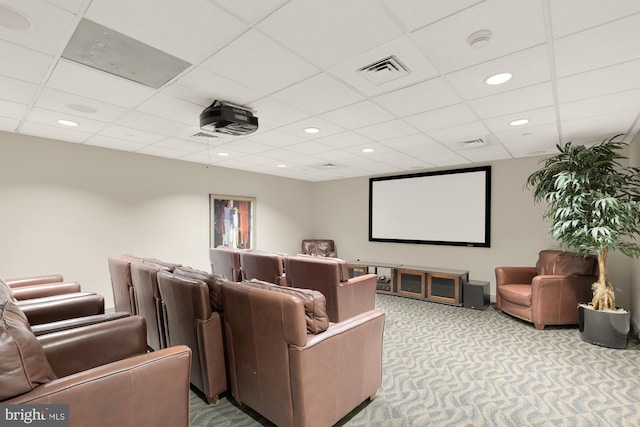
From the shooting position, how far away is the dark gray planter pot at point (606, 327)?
11.0 ft

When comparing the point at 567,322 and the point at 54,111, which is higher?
the point at 54,111

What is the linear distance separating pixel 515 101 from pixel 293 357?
2.86m

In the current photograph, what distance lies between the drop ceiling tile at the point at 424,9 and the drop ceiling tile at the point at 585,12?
1.51 ft

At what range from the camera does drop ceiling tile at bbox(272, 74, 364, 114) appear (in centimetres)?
249

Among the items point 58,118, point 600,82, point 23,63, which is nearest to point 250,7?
Answer: point 23,63

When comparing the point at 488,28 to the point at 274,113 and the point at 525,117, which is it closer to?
the point at 525,117

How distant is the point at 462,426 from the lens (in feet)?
6.83

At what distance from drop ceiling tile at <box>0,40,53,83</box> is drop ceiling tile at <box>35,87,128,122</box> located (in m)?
0.25

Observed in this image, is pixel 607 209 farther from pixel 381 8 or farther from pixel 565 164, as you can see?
pixel 381 8

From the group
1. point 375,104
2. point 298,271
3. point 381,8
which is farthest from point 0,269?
point 381,8

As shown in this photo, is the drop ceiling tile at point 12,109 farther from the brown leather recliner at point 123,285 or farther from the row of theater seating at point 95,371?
the row of theater seating at point 95,371

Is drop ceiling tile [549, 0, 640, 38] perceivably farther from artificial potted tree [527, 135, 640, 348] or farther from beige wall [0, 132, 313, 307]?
beige wall [0, 132, 313, 307]

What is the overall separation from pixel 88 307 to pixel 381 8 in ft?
10.9

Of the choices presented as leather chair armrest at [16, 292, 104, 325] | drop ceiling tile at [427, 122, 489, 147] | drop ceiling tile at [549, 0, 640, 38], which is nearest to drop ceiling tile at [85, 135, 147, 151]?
leather chair armrest at [16, 292, 104, 325]
